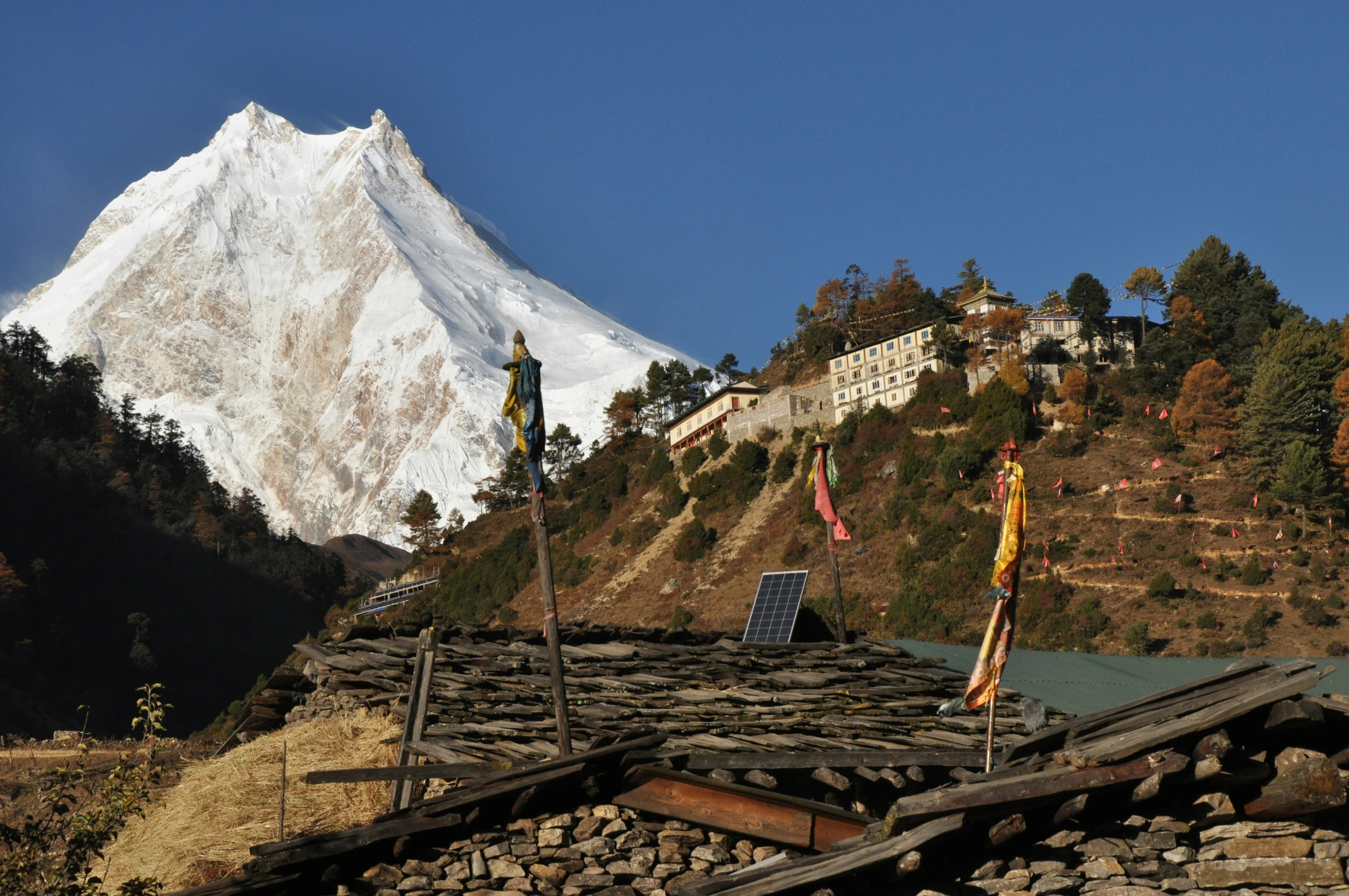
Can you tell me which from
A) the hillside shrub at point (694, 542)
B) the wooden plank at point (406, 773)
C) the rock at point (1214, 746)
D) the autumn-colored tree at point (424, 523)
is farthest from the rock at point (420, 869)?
the autumn-colored tree at point (424, 523)

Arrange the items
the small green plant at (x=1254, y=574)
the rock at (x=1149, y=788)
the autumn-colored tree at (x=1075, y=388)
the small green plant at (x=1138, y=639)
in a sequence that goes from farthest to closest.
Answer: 1. the autumn-colored tree at (x=1075, y=388)
2. the small green plant at (x=1254, y=574)
3. the small green plant at (x=1138, y=639)
4. the rock at (x=1149, y=788)

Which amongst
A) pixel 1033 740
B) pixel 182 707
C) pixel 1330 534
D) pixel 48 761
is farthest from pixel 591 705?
pixel 182 707

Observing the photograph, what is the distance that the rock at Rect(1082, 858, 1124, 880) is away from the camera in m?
7.81

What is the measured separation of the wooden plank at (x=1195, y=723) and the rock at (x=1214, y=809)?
0.52m

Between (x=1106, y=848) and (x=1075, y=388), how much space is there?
77684 millimetres

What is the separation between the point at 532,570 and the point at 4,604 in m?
33.9

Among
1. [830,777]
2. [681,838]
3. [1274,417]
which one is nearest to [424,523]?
[1274,417]

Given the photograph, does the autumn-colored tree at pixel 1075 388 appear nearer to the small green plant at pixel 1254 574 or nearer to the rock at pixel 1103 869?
the small green plant at pixel 1254 574

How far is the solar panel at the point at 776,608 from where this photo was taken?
1697 centimetres

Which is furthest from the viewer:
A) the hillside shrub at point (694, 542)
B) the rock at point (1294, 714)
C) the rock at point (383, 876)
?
the hillside shrub at point (694, 542)

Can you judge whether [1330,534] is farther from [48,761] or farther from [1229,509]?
[48,761]

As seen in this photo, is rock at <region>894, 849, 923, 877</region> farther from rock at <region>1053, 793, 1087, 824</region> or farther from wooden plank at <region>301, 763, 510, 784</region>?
wooden plank at <region>301, 763, 510, 784</region>

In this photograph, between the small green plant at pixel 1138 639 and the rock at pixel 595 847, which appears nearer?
the rock at pixel 595 847

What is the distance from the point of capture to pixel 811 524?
3098 inches
